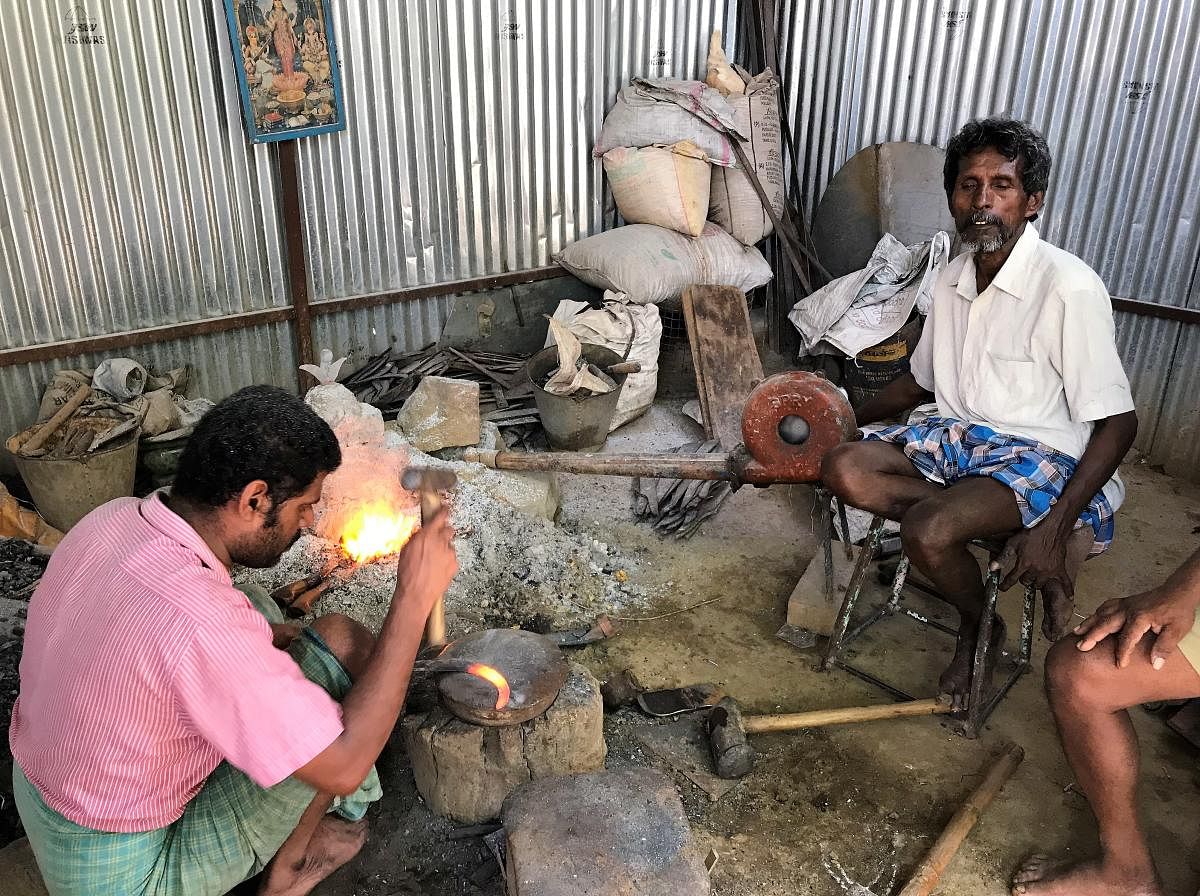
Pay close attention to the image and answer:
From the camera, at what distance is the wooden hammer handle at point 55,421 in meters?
4.48

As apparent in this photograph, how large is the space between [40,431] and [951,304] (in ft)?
14.2

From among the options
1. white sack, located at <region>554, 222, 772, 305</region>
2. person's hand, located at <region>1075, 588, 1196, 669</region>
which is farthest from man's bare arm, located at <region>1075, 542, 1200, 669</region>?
white sack, located at <region>554, 222, 772, 305</region>

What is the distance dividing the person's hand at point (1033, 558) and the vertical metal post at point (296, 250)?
13.7 feet

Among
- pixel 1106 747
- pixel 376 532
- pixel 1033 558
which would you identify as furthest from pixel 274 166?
pixel 1106 747

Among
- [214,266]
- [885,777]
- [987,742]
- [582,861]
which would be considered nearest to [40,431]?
[214,266]

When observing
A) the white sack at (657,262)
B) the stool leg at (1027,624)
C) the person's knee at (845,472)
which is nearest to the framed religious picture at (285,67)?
the white sack at (657,262)

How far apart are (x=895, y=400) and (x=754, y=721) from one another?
1530mm

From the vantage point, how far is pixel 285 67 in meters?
5.00

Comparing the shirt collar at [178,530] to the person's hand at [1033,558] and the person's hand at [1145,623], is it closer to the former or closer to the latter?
the person's hand at [1145,623]

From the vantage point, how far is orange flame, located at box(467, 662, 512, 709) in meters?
2.71

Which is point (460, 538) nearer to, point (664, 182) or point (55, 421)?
point (55, 421)

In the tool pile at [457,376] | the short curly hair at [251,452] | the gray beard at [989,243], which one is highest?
the gray beard at [989,243]

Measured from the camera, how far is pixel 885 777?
322cm

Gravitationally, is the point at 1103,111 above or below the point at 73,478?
above
